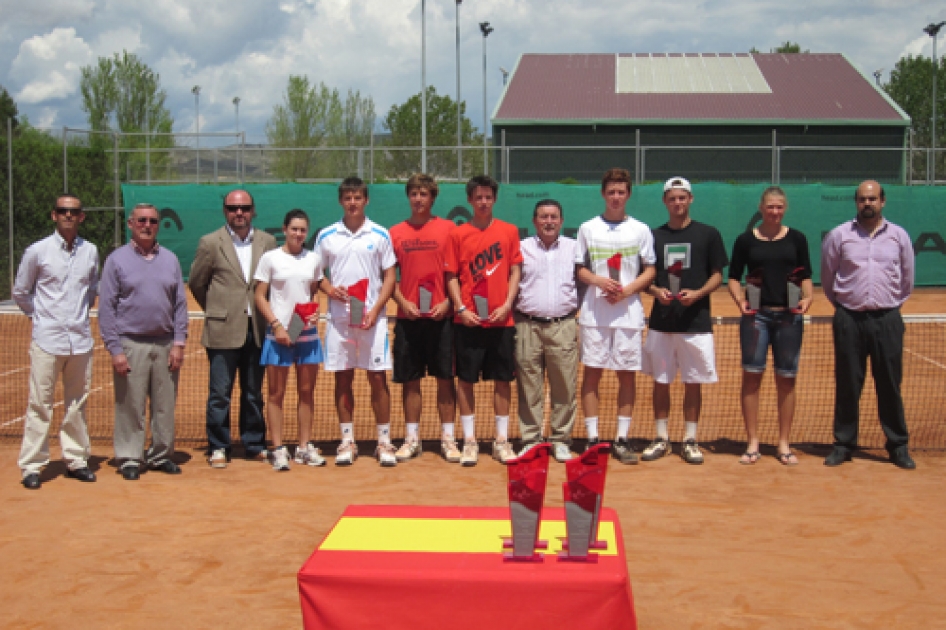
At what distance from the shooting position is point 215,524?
18.5 ft

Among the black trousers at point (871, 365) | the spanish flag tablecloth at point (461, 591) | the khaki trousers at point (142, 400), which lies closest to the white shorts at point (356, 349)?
the khaki trousers at point (142, 400)

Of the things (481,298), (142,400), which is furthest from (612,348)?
(142,400)

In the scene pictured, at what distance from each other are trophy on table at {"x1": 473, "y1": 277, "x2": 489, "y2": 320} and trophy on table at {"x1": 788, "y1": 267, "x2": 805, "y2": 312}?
7.30 feet

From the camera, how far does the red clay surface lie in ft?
14.4

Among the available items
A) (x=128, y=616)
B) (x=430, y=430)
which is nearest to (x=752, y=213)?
(x=430, y=430)

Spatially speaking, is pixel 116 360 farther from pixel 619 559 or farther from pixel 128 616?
pixel 619 559

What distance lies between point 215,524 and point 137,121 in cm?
4358

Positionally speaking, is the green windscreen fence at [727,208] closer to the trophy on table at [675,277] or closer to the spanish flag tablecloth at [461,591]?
the trophy on table at [675,277]

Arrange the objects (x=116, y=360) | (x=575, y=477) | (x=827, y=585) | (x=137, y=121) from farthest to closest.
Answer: (x=137, y=121) → (x=116, y=360) → (x=827, y=585) → (x=575, y=477)

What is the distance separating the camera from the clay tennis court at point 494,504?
4406 millimetres

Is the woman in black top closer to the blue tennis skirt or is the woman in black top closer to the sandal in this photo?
the sandal

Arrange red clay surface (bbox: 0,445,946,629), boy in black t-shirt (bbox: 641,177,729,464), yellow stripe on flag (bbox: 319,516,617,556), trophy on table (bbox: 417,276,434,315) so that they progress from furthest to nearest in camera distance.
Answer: boy in black t-shirt (bbox: 641,177,729,464), trophy on table (bbox: 417,276,434,315), red clay surface (bbox: 0,445,946,629), yellow stripe on flag (bbox: 319,516,617,556)

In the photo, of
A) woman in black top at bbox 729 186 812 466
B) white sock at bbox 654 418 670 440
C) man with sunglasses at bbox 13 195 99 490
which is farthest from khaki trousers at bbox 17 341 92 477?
woman in black top at bbox 729 186 812 466

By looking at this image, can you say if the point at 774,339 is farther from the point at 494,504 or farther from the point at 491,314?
the point at 494,504
